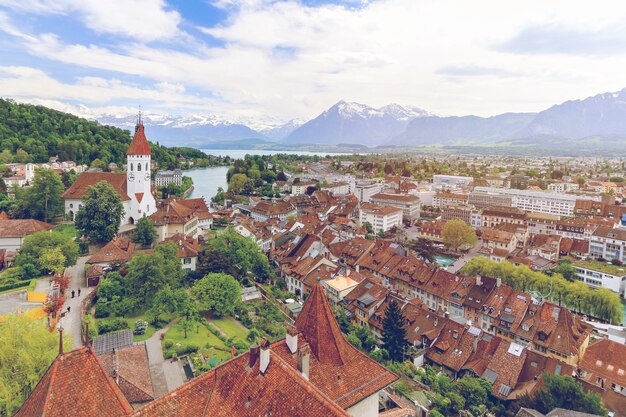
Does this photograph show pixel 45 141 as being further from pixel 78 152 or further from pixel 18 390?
pixel 18 390

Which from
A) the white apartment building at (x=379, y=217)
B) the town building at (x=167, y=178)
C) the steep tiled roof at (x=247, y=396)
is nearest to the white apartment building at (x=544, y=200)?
the white apartment building at (x=379, y=217)

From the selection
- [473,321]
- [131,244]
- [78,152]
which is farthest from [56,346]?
[78,152]

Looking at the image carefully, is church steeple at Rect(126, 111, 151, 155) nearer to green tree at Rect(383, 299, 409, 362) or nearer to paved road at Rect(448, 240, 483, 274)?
green tree at Rect(383, 299, 409, 362)

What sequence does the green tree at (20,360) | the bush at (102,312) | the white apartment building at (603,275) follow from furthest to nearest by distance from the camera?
the white apartment building at (603,275) < the bush at (102,312) < the green tree at (20,360)

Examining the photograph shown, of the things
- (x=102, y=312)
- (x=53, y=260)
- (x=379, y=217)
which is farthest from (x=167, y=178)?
(x=102, y=312)

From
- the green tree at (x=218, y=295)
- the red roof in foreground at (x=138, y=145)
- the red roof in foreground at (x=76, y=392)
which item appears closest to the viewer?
the red roof in foreground at (x=76, y=392)

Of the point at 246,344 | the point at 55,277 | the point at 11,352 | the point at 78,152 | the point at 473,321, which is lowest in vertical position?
the point at 473,321

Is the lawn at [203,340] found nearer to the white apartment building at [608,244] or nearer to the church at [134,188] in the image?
the church at [134,188]
